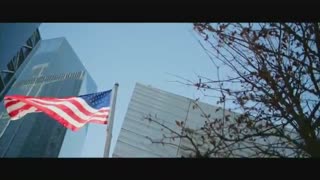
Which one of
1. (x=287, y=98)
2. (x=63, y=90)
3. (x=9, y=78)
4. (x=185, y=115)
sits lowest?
(x=287, y=98)

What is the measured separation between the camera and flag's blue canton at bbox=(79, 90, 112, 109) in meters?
9.37

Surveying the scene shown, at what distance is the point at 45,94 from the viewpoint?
109438 millimetres

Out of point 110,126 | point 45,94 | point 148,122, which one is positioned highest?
point 45,94

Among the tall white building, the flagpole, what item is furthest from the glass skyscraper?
the flagpole

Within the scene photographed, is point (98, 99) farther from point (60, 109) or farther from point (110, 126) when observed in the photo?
point (60, 109)

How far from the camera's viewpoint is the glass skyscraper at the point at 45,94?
106 meters

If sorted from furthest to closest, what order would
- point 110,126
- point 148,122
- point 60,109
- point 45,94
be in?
point 45,94, point 148,122, point 110,126, point 60,109

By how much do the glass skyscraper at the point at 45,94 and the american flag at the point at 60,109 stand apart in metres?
97.9

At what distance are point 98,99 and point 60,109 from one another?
64.0 inches

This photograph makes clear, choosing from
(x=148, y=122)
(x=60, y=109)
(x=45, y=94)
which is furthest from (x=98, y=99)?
(x=45, y=94)
